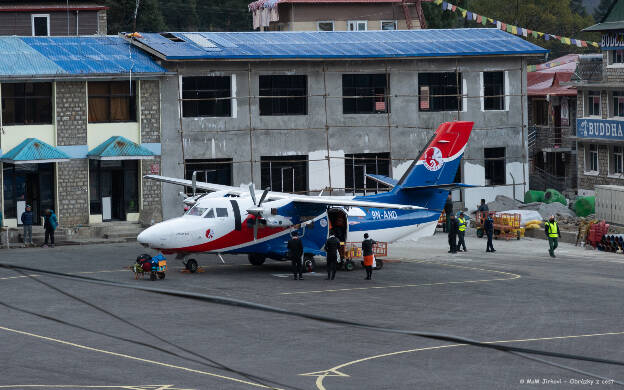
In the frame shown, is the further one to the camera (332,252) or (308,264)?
(308,264)

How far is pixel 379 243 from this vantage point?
45.1 metres

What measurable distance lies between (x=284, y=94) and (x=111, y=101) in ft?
31.9

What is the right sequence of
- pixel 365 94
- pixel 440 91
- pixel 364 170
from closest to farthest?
pixel 365 94 → pixel 364 170 → pixel 440 91

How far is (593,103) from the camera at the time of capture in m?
68.6

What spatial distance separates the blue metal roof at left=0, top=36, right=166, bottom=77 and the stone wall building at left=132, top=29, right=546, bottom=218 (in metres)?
1.16

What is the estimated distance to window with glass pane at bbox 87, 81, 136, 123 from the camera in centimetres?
5525

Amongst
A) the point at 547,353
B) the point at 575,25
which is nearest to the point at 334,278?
the point at 547,353

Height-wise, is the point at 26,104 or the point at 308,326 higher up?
the point at 26,104

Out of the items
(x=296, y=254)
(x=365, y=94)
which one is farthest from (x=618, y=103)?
(x=296, y=254)

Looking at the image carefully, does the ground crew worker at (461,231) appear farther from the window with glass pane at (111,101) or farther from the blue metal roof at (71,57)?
the window with glass pane at (111,101)

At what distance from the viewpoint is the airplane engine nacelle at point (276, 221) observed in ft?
136

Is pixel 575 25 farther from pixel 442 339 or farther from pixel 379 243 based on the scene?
pixel 442 339

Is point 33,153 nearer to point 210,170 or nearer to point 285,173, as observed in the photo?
point 210,170

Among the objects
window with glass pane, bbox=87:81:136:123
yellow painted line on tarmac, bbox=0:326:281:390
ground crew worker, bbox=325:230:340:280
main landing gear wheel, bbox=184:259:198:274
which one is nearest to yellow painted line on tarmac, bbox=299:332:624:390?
yellow painted line on tarmac, bbox=0:326:281:390
